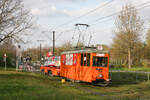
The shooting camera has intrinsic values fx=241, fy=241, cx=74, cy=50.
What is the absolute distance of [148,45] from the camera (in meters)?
55.6

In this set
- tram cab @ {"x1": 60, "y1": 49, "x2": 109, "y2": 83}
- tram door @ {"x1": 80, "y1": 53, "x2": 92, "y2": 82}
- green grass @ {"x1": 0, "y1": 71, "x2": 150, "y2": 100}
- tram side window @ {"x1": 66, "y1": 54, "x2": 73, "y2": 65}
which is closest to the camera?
green grass @ {"x1": 0, "y1": 71, "x2": 150, "y2": 100}

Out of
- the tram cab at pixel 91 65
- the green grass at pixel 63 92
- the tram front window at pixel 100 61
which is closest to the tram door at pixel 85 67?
the tram cab at pixel 91 65

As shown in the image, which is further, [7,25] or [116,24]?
[116,24]

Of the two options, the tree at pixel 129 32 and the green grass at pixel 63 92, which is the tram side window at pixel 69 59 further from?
the tree at pixel 129 32

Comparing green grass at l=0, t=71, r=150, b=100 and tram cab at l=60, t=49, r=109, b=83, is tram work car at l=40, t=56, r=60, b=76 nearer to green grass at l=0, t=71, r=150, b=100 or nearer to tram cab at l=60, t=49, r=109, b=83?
tram cab at l=60, t=49, r=109, b=83

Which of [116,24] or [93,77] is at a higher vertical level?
[116,24]

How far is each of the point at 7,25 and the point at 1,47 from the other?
2721 mm

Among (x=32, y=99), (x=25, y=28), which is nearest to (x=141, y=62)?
(x=25, y=28)

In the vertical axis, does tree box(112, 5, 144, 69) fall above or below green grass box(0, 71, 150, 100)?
above

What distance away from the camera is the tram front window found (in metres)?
17.6

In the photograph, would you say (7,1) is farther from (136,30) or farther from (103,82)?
(136,30)

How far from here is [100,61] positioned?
58.6 ft

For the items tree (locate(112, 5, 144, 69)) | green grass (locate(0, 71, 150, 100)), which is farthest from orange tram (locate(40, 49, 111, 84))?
tree (locate(112, 5, 144, 69))

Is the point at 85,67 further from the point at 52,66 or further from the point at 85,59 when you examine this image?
the point at 52,66
